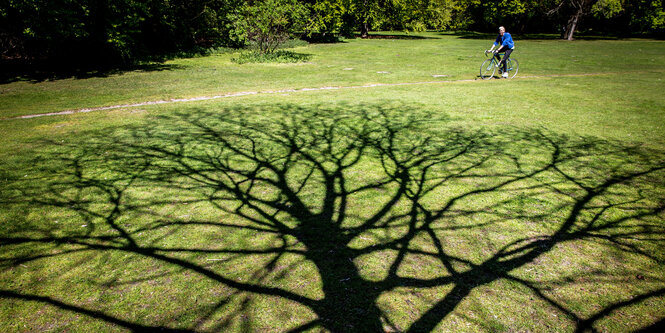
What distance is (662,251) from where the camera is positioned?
3723 mm

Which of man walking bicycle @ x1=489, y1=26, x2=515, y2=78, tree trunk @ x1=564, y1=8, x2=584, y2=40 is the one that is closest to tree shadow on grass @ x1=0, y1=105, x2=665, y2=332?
man walking bicycle @ x1=489, y1=26, x2=515, y2=78

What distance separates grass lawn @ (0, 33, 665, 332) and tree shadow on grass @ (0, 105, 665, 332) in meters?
0.02

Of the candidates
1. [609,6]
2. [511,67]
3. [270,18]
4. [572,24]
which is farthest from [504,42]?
[572,24]

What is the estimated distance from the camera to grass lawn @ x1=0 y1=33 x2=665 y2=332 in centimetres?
295

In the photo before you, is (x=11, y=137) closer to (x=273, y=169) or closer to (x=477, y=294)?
(x=273, y=169)

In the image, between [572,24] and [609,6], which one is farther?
[572,24]

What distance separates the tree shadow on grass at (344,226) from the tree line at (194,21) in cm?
1271

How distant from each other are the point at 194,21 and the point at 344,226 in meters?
32.6

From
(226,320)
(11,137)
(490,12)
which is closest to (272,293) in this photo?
(226,320)

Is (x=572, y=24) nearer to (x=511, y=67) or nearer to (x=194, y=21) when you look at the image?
(x=511, y=67)

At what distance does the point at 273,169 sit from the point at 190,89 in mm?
10114

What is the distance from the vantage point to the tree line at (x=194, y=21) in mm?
15391

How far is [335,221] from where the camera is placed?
4352 millimetres

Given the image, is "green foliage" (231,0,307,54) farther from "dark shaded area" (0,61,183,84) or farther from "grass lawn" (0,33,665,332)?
"grass lawn" (0,33,665,332)
